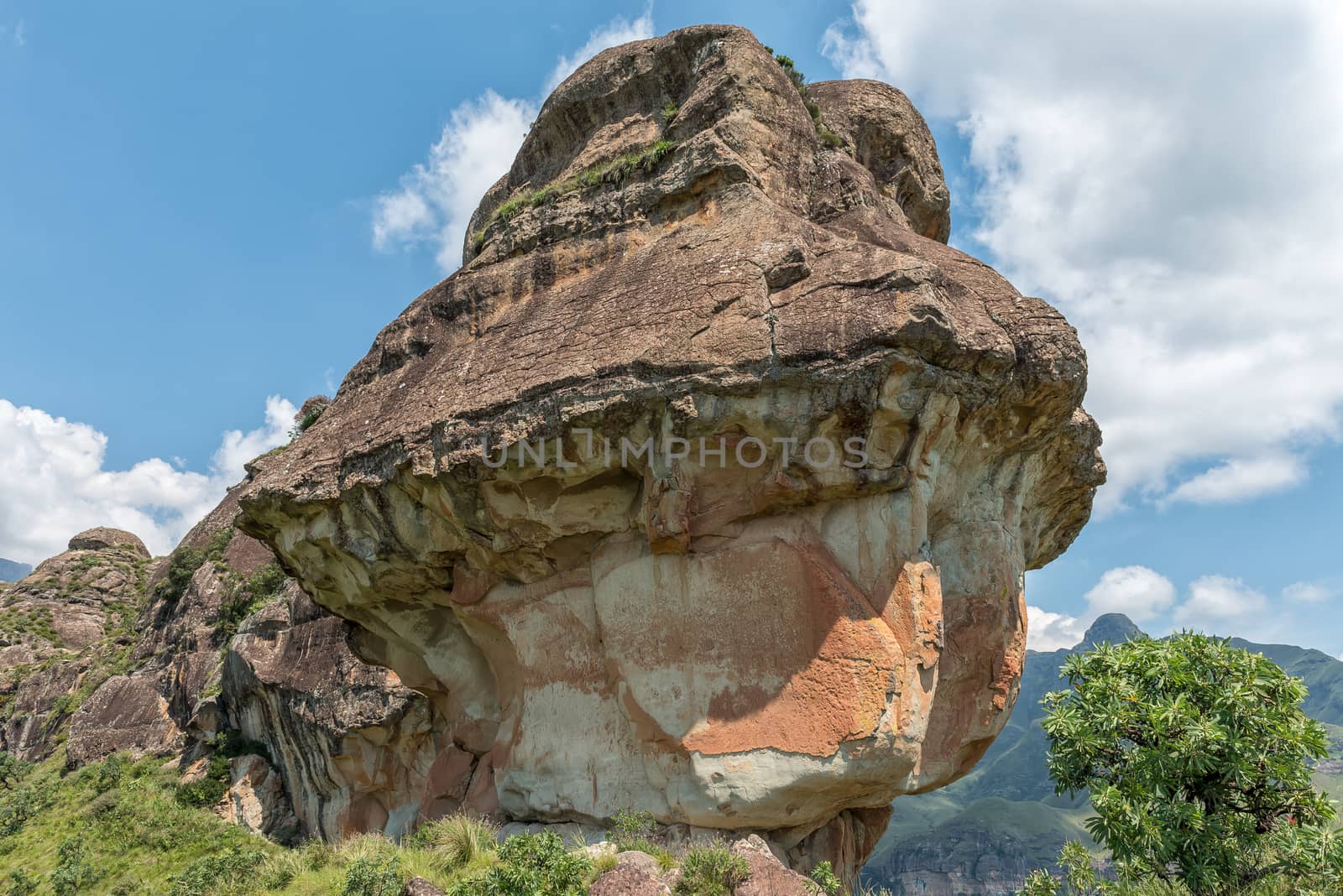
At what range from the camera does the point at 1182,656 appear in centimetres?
1023

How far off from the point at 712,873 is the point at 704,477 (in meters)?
4.84

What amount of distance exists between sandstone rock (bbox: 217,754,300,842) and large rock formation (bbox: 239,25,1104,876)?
1361 cm

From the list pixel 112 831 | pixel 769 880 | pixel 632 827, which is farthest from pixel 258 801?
pixel 769 880

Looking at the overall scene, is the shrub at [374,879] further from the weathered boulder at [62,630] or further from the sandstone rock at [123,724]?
the weathered boulder at [62,630]

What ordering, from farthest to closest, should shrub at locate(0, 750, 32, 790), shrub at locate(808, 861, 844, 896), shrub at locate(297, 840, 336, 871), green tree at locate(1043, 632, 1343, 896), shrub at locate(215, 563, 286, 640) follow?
shrub at locate(215, 563, 286, 640), shrub at locate(0, 750, 32, 790), shrub at locate(297, 840, 336, 871), shrub at locate(808, 861, 844, 896), green tree at locate(1043, 632, 1343, 896)

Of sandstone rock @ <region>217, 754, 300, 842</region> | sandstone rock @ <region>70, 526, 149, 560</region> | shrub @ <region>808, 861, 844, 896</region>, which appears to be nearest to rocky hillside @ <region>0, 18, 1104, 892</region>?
shrub @ <region>808, 861, 844, 896</region>

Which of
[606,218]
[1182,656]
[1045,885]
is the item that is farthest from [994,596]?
[606,218]

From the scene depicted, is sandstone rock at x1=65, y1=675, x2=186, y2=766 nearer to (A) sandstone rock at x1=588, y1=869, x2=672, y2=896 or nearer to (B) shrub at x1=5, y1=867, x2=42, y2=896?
(B) shrub at x1=5, y1=867, x2=42, y2=896

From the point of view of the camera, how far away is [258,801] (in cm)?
2669

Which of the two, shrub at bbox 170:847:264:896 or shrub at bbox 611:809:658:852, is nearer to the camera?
shrub at bbox 611:809:658:852

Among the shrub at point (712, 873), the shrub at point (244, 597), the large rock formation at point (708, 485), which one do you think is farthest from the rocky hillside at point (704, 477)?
the shrub at point (244, 597)

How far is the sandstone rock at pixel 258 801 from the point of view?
2583cm

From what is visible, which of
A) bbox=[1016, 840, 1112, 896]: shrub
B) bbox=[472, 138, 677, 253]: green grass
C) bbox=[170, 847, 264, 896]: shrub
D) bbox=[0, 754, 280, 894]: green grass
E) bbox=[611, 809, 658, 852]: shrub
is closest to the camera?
bbox=[1016, 840, 1112, 896]: shrub

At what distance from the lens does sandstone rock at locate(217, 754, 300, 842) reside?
25.8 metres
